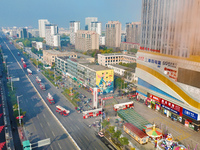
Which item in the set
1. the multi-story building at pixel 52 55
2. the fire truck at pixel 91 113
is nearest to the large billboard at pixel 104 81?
the fire truck at pixel 91 113

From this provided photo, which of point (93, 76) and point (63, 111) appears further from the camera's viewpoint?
point (93, 76)

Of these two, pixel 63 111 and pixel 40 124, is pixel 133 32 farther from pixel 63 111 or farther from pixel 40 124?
pixel 40 124

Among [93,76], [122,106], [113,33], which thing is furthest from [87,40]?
[122,106]

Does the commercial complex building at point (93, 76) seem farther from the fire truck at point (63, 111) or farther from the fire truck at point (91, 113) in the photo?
the fire truck at point (63, 111)

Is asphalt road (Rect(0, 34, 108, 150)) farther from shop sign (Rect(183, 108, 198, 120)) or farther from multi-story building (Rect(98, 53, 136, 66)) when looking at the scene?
multi-story building (Rect(98, 53, 136, 66))

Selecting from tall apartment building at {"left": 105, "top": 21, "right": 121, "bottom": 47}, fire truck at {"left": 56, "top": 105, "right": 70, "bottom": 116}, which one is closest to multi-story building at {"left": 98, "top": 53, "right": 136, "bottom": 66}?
fire truck at {"left": 56, "top": 105, "right": 70, "bottom": 116}
